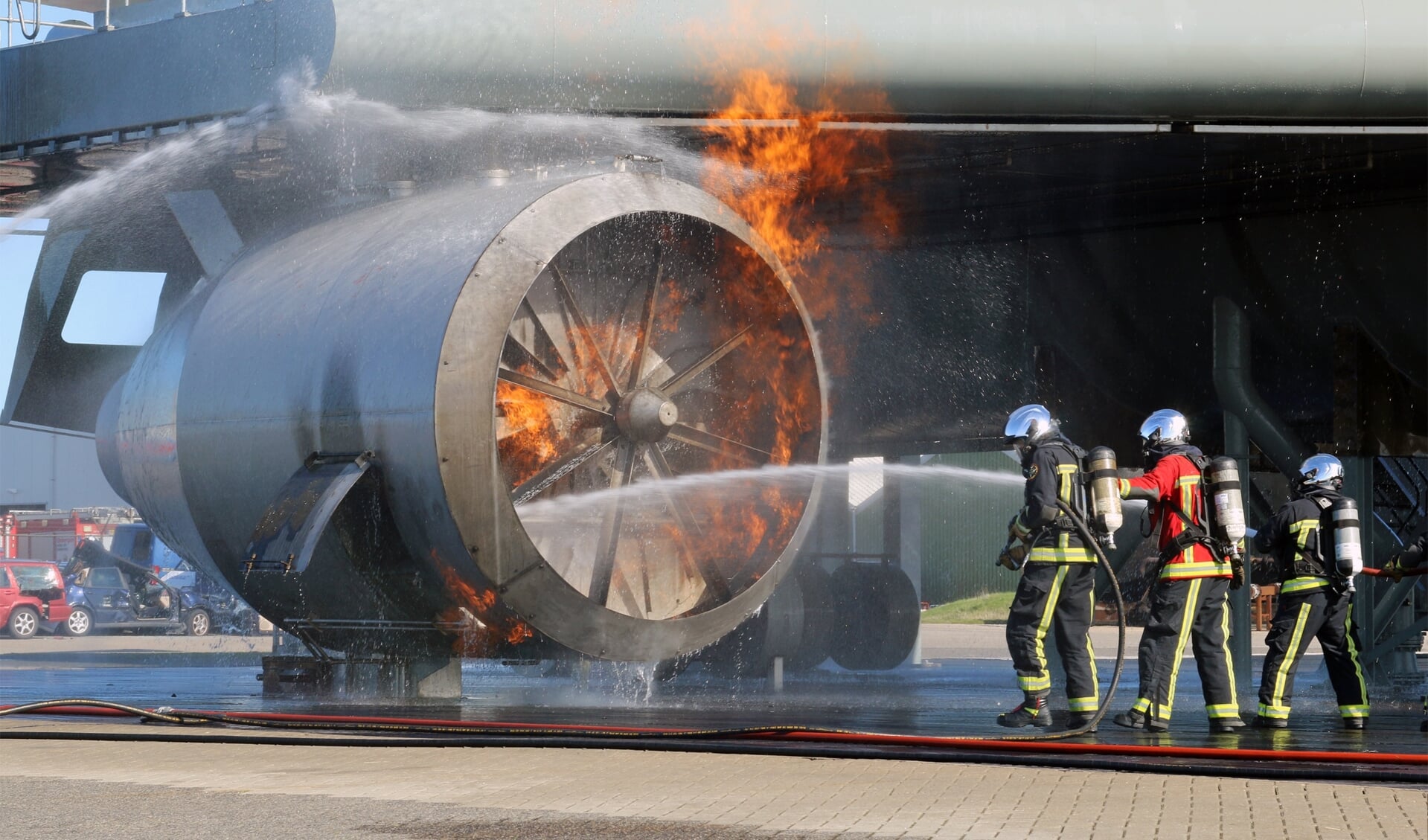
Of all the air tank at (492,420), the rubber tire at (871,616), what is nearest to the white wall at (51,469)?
the air tank at (492,420)

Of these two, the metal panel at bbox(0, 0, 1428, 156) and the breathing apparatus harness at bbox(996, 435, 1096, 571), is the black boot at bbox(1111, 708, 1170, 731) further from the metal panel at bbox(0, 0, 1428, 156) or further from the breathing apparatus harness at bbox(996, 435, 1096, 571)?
the metal panel at bbox(0, 0, 1428, 156)

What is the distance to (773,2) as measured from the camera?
10.2m

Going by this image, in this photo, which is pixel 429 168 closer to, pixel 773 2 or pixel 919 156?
pixel 773 2

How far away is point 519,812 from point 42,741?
3.60 metres

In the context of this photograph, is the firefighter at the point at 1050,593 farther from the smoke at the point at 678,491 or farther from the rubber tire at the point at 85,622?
the rubber tire at the point at 85,622

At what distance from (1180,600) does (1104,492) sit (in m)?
0.79

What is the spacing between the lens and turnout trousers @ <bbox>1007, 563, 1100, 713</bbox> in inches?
352

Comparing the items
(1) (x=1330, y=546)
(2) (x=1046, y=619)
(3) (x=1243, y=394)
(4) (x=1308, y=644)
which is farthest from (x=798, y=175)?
(4) (x=1308, y=644)

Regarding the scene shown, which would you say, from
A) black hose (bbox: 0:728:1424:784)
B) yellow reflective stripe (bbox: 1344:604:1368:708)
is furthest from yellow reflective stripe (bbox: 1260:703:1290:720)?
black hose (bbox: 0:728:1424:784)

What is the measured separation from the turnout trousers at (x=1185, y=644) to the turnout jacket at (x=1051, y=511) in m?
0.62

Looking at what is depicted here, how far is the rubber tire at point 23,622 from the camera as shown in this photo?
2616 cm

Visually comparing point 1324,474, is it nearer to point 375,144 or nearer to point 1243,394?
point 1243,394

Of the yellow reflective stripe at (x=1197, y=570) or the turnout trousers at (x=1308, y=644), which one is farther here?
the turnout trousers at (x=1308, y=644)

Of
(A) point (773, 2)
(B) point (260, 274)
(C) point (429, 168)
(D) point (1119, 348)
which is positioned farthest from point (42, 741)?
(D) point (1119, 348)
